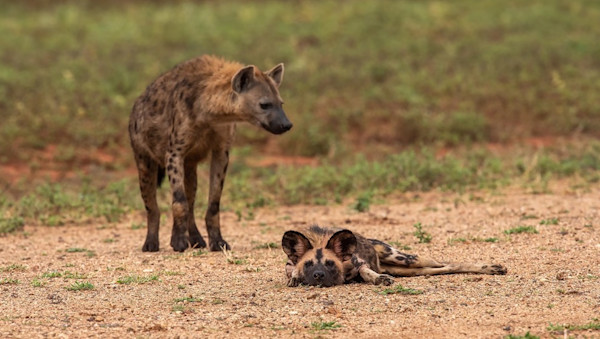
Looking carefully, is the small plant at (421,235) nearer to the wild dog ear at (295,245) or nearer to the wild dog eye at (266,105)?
the wild dog eye at (266,105)

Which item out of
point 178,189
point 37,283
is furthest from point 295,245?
point 178,189

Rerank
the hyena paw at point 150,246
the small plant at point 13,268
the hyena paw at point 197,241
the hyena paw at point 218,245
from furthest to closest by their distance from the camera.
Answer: the hyena paw at point 197,241, the hyena paw at point 150,246, the hyena paw at point 218,245, the small plant at point 13,268

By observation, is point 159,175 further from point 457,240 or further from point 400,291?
point 400,291

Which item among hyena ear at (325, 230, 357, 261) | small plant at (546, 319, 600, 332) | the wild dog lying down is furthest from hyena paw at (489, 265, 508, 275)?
small plant at (546, 319, 600, 332)

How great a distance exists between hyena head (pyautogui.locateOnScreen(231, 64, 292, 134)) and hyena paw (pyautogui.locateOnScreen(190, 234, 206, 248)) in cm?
132

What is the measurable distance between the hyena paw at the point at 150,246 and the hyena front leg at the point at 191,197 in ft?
1.13

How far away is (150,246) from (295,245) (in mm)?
2670

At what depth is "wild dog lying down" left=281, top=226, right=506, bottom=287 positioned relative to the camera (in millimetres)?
6965

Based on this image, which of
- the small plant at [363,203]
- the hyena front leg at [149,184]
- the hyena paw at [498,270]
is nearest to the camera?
the hyena paw at [498,270]

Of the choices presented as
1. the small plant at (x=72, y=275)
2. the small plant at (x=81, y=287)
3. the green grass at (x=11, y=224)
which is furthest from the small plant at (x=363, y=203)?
the small plant at (x=81, y=287)

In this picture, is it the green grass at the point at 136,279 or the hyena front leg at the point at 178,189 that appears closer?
the green grass at the point at 136,279

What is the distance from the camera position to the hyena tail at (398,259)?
7.35m

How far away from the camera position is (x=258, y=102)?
8977 mm

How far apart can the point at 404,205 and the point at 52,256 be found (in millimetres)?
4113
